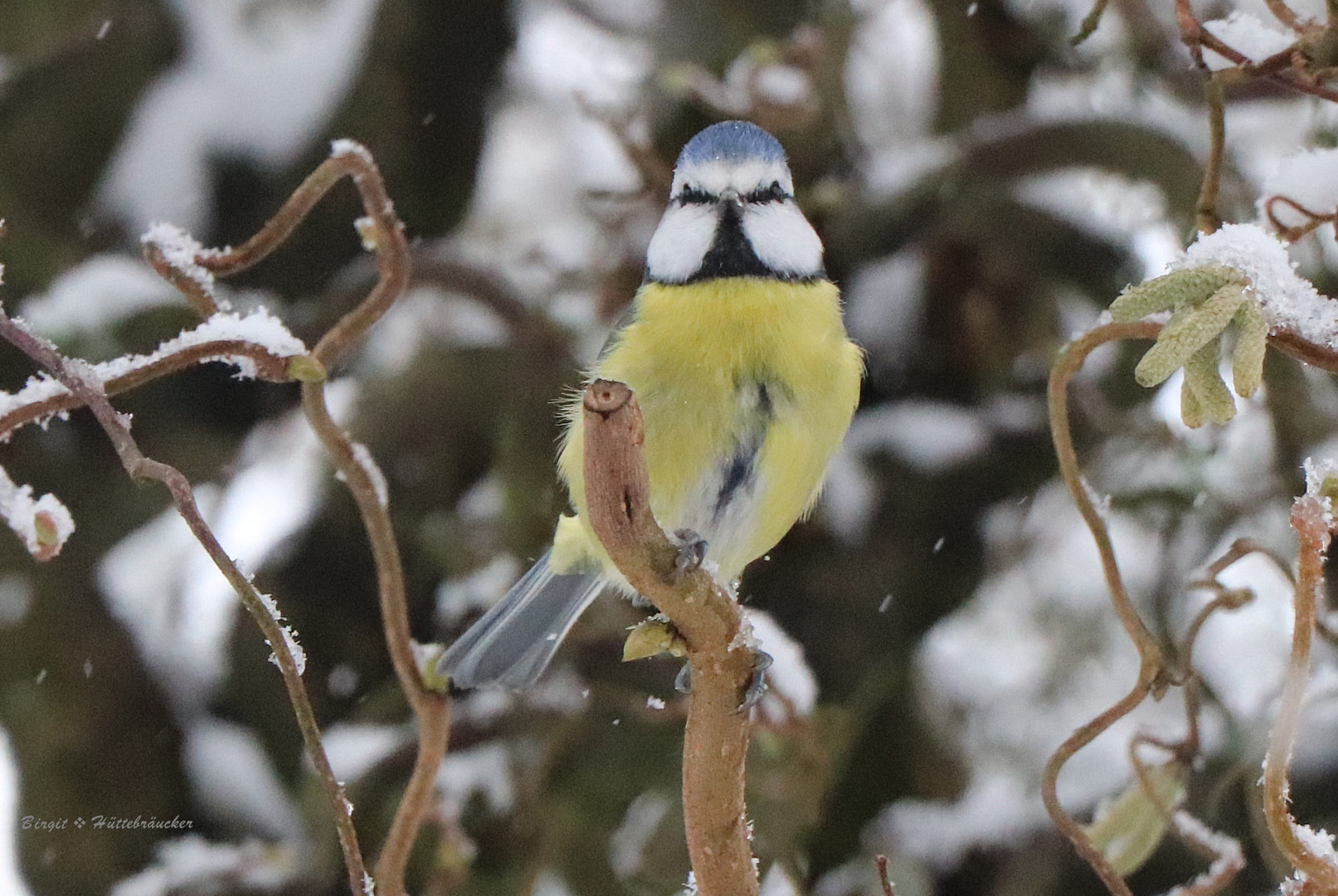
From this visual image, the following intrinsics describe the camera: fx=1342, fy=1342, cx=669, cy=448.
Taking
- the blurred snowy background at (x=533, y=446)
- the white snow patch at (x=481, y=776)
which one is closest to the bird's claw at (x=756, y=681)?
the blurred snowy background at (x=533, y=446)

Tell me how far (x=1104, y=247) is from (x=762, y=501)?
3.02ft

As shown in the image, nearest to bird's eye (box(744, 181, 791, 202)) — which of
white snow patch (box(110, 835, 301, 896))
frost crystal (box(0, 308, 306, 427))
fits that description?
frost crystal (box(0, 308, 306, 427))

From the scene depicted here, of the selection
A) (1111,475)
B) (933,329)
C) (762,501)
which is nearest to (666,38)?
(933,329)

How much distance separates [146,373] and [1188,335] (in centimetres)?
68

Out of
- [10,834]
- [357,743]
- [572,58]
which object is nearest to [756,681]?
[357,743]

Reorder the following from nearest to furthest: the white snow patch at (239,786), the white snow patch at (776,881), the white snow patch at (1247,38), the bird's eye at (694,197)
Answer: the white snow patch at (1247,38) < the bird's eye at (694,197) < the white snow patch at (776,881) < the white snow patch at (239,786)

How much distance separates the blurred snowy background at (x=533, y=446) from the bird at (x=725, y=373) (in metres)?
0.46

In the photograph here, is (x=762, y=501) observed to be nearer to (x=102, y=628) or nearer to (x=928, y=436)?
(x=928, y=436)

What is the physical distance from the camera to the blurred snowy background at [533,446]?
1987mm

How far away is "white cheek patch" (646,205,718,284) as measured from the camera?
1.50 meters

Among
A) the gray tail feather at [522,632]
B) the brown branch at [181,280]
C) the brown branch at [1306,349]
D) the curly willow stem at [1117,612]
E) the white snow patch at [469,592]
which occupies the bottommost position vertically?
the white snow patch at [469,592]

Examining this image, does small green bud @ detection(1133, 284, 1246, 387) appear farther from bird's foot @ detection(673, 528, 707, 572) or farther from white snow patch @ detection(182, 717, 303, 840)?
white snow patch @ detection(182, 717, 303, 840)

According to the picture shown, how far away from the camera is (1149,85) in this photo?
2312 millimetres

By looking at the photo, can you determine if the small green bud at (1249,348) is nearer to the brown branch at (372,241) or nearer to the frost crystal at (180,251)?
the brown branch at (372,241)
